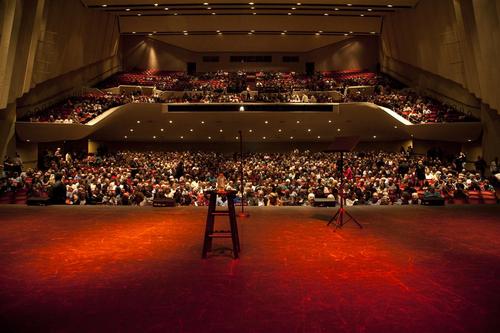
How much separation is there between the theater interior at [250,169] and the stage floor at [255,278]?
1.1 inches

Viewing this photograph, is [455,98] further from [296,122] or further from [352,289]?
[352,289]

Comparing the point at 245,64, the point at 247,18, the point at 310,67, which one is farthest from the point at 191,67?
the point at 310,67

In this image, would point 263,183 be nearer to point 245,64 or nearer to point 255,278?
point 255,278

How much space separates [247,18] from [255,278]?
1038 inches

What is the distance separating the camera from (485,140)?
17.6 m

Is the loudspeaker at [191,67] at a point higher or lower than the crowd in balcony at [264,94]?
higher

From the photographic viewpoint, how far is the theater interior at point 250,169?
3.36 metres

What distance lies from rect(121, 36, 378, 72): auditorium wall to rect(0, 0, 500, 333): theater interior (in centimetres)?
14

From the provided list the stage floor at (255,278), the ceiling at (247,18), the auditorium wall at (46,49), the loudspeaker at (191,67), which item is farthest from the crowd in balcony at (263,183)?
the loudspeaker at (191,67)

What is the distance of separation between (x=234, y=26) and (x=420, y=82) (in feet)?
44.8

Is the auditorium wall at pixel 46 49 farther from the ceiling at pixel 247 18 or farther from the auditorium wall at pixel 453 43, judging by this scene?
the auditorium wall at pixel 453 43

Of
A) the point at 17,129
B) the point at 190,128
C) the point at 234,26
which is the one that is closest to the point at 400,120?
the point at 190,128

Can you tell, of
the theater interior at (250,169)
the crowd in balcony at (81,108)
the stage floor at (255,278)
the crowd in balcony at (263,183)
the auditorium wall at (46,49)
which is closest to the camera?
the stage floor at (255,278)

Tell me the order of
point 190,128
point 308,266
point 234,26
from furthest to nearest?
point 234,26 → point 190,128 → point 308,266
